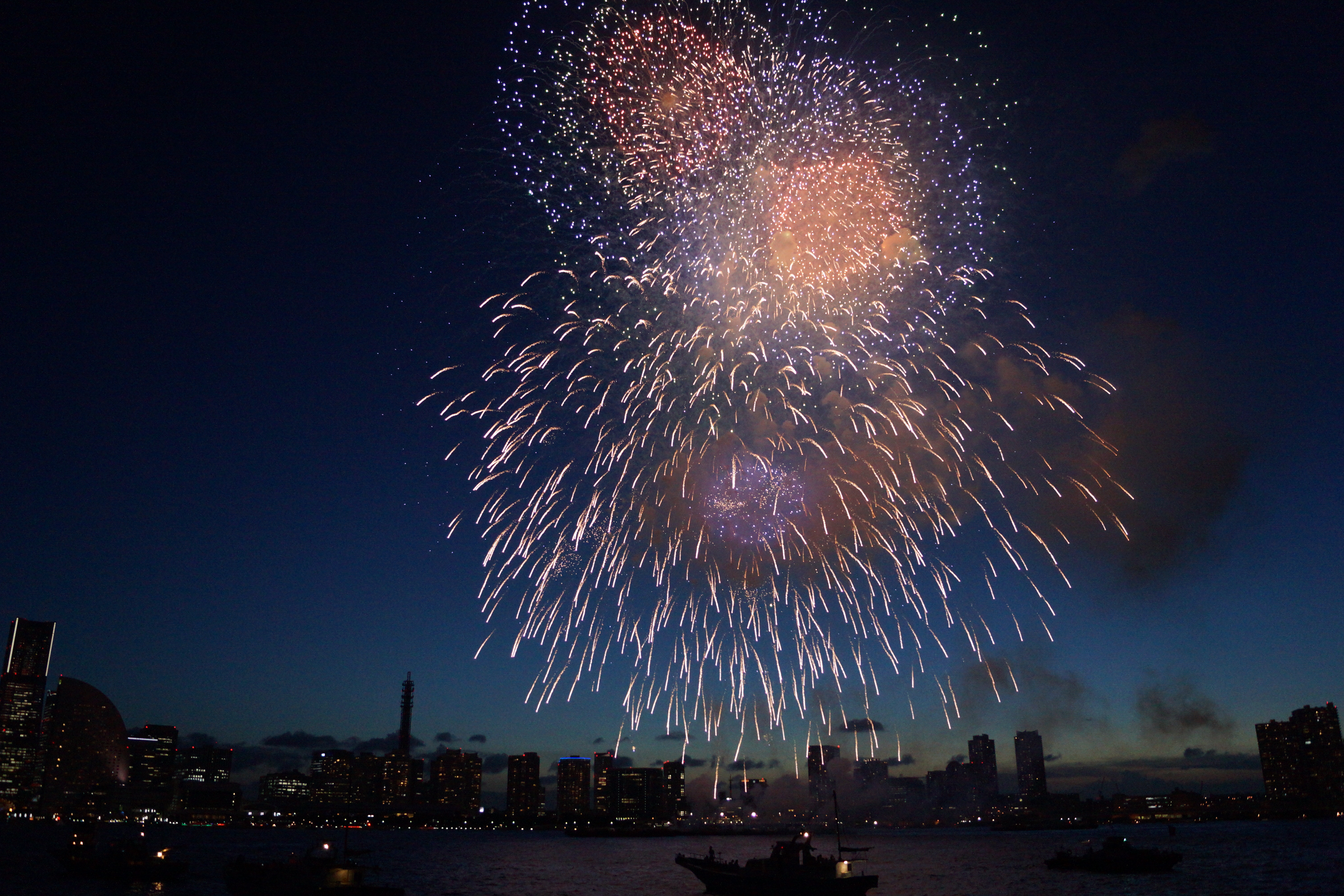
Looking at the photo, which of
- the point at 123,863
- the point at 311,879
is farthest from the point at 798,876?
the point at 123,863

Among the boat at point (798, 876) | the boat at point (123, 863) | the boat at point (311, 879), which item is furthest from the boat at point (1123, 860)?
the boat at point (123, 863)

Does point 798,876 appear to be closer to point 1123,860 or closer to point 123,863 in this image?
point 1123,860

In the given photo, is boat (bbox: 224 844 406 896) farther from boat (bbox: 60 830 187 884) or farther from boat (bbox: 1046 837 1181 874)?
boat (bbox: 1046 837 1181 874)

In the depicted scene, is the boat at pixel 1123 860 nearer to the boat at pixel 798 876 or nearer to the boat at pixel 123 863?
the boat at pixel 798 876

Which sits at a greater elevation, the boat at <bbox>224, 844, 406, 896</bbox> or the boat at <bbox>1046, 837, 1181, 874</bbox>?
the boat at <bbox>224, 844, 406, 896</bbox>

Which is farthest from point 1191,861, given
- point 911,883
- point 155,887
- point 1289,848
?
point 155,887

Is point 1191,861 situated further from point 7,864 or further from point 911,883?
point 7,864

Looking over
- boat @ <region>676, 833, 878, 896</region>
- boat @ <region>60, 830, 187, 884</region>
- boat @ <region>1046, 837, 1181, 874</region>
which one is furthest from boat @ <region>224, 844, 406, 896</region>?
boat @ <region>1046, 837, 1181, 874</region>
